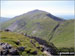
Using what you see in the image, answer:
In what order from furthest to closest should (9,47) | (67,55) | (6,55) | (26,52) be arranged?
(26,52) < (9,47) < (6,55) < (67,55)

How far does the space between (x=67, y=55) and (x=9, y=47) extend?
69.1ft

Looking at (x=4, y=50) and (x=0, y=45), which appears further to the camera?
(x=0, y=45)

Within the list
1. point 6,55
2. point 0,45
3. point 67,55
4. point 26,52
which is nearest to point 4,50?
point 6,55

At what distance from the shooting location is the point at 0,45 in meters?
52.1

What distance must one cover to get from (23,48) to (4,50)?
12.0 metres

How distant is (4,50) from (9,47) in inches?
146

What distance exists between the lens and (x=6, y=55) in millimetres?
45969

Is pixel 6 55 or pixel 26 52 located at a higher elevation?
pixel 6 55

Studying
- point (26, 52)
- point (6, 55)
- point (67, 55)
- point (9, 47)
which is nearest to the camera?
point (67, 55)

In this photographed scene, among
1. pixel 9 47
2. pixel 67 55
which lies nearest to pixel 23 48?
pixel 9 47

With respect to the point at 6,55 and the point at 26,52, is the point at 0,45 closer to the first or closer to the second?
the point at 6,55

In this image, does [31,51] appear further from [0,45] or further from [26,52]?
[0,45]

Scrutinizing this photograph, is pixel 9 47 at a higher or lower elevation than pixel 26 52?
higher

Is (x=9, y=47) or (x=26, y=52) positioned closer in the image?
(x=9, y=47)
